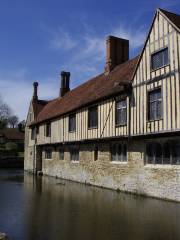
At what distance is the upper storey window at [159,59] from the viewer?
13.7 m

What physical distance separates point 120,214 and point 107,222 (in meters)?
1.33

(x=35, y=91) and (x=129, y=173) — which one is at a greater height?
(x=35, y=91)

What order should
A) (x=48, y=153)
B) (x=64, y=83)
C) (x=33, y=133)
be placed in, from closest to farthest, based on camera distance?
(x=48, y=153) → (x=33, y=133) → (x=64, y=83)

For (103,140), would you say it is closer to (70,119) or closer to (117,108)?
(117,108)

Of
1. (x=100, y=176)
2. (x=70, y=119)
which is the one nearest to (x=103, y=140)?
(x=100, y=176)

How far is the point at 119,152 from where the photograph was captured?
17125 millimetres

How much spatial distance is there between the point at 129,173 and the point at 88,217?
20.4 ft

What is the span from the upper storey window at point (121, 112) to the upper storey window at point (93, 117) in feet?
7.67

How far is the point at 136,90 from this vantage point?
1537cm

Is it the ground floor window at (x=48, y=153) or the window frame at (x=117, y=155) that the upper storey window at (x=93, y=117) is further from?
the ground floor window at (x=48, y=153)

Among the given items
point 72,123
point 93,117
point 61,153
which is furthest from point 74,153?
point 93,117

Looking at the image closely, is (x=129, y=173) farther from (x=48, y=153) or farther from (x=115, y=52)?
(x=48, y=153)

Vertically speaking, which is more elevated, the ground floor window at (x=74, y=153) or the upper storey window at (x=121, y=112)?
the upper storey window at (x=121, y=112)

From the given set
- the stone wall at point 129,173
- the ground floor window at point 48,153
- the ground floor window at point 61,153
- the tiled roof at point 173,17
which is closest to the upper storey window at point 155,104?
the stone wall at point 129,173
